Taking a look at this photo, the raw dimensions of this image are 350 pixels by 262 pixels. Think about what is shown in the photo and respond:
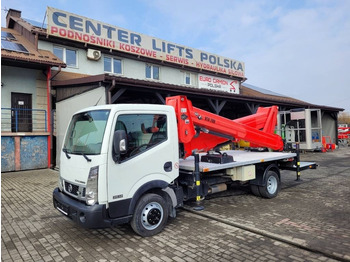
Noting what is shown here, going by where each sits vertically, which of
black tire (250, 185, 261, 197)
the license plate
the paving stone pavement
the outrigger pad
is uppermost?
the outrigger pad

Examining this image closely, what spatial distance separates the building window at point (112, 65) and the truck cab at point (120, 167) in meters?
11.3

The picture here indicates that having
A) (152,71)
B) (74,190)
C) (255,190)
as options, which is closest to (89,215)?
(74,190)

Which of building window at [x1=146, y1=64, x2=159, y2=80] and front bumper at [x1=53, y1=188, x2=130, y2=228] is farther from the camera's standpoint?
building window at [x1=146, y1=64, x2=159, y2=80]

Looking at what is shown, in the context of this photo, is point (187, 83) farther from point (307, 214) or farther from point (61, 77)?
point (307, 214)

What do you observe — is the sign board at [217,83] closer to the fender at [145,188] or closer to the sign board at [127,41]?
the sign board at [127,41]

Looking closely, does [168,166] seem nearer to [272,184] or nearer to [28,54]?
[272,184]

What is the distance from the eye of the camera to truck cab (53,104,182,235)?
12.0ft

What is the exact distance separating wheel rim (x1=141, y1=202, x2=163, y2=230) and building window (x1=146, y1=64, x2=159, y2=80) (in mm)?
13723

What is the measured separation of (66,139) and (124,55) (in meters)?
12.2

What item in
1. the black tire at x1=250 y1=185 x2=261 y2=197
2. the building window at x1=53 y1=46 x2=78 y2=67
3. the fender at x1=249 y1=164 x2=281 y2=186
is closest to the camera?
the fender at x1=249 y1=164 x2=281 y2=186

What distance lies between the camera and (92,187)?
3645 millimetres

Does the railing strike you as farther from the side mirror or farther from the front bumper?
the side mirror

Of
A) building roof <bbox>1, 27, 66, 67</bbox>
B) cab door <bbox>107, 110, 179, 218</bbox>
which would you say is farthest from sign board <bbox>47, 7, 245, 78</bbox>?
cab door <bbox>107, 110, 179, 218</bbox>

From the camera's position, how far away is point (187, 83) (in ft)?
63.0
